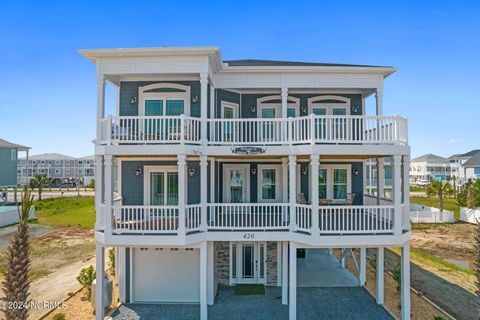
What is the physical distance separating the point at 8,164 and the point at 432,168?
98.2 meters

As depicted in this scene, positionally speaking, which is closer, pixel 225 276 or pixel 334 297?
pixel 334 297

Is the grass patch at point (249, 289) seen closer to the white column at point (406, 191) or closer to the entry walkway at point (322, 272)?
the entry walkway at point (322, 272)

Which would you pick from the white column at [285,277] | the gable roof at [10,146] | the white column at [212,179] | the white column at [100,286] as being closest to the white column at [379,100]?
the white column at [285,277]

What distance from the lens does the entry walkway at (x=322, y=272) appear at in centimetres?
1411

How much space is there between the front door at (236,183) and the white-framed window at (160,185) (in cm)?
248

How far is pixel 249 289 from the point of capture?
1328 centimetres

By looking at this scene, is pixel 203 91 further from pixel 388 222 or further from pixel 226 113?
pixel 388 222

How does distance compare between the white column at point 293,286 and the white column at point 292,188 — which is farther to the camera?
the white column at point 292,188

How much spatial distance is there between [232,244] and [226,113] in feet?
20.2

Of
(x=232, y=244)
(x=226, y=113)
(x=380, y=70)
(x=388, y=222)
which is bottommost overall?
(x=232, y=244)

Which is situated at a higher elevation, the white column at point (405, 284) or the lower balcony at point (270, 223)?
the lower balcony at point (270, 223)

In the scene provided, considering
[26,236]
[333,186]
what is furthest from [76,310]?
[333,186]

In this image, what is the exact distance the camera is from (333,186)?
14484 millimetres

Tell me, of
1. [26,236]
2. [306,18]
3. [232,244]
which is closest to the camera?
[26,236]
